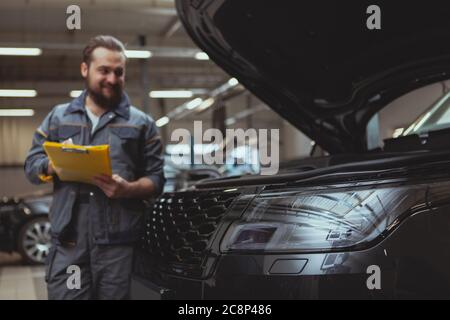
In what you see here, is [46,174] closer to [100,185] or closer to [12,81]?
[100,185]

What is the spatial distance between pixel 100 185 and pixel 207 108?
17.3m

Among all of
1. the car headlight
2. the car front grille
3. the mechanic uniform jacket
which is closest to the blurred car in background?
the mechanic uniform jacket

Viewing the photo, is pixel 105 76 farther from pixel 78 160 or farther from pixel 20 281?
pixel 20 281

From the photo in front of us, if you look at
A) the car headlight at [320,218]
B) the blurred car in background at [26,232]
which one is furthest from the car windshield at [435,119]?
the blurred car in background at [26,232]

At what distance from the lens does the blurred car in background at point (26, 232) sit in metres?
7.11

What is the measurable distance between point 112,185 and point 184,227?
43 cm

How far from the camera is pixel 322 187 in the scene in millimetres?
1690

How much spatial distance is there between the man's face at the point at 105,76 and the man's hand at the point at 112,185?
1.15 feet

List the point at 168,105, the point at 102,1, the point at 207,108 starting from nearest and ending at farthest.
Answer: the point at 102,1 < the point at 207,108 < the point at 168,105

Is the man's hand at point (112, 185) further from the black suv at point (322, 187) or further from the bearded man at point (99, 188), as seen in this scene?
the black suv at point (322, 187)

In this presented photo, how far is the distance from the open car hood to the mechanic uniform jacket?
0.51 metres

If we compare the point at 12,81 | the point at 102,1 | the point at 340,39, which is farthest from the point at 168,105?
the point at 340,39

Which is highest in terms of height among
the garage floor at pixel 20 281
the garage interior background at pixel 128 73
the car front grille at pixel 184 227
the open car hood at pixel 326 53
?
the garage interior background at pixel 128 73
